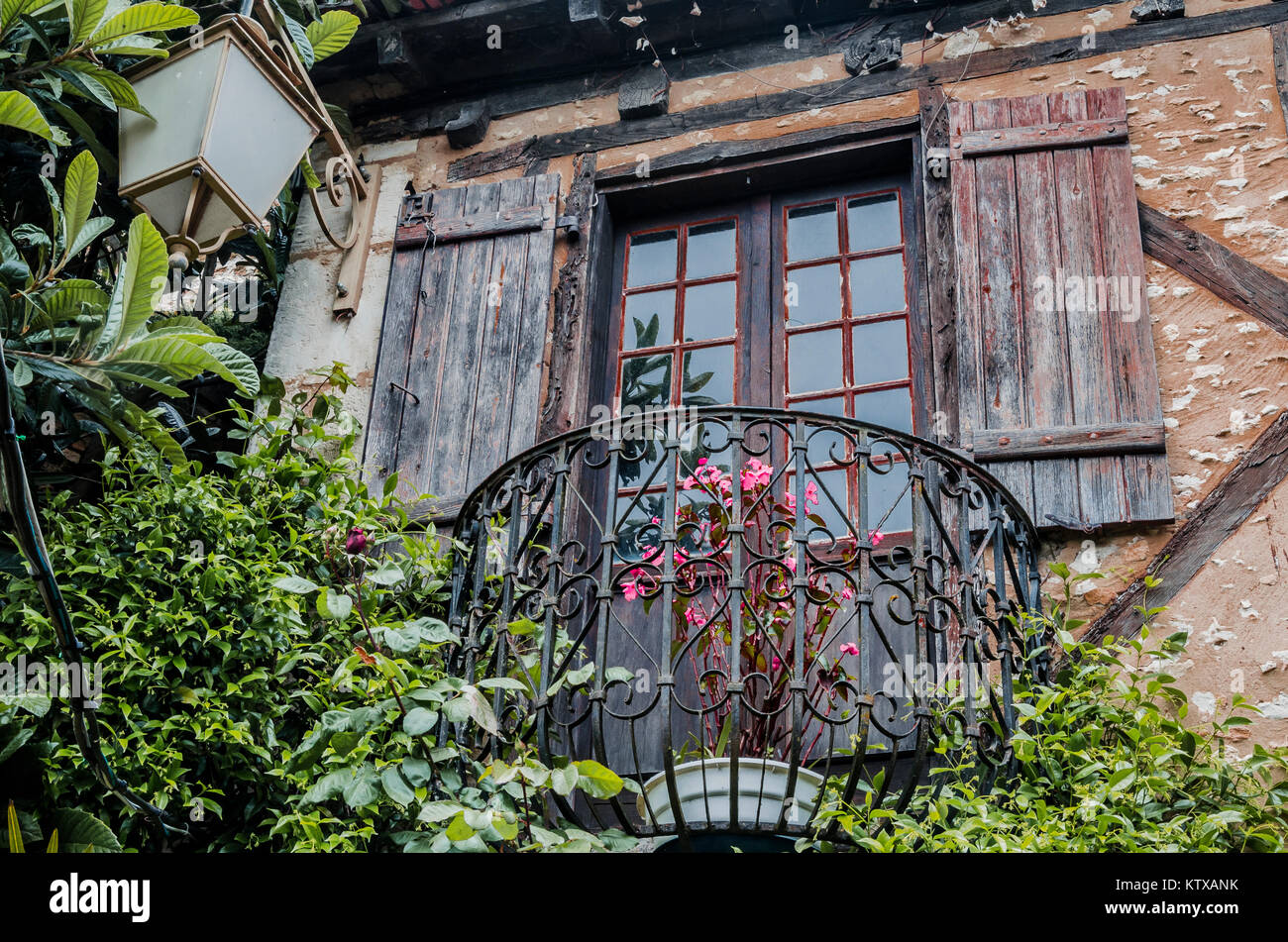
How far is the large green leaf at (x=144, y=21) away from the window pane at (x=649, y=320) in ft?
6.65

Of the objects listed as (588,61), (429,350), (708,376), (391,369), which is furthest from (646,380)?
(588,61)

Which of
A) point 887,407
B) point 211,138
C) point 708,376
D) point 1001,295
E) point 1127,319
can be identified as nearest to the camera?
point 211,138

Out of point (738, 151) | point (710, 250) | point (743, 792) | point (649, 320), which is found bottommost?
point (743, 792)

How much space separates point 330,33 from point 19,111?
5.40 ft

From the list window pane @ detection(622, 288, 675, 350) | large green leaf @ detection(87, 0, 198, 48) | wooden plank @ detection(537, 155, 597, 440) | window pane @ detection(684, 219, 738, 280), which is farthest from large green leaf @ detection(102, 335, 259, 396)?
window pane @ detection(684, 219, 738, 280)

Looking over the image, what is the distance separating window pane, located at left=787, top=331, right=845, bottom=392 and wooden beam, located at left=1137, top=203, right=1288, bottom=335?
1085mm

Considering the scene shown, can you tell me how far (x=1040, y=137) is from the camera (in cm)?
510

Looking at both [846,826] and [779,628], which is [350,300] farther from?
[846,826]

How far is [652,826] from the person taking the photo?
3648 mm

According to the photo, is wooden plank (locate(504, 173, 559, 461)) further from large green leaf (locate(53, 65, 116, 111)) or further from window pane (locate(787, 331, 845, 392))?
large green leaf (locate(53, 65, 116, 111))

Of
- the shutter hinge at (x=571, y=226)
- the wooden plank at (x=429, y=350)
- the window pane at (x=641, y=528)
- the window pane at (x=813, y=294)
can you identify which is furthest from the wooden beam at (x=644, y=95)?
the window pane at (x=641, y=528)

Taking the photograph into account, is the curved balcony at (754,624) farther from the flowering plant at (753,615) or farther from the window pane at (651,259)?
the window pane at (651,259)

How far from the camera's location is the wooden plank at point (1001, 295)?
15.1ft

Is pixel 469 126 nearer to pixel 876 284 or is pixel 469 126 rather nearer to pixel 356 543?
pixel 876 284
